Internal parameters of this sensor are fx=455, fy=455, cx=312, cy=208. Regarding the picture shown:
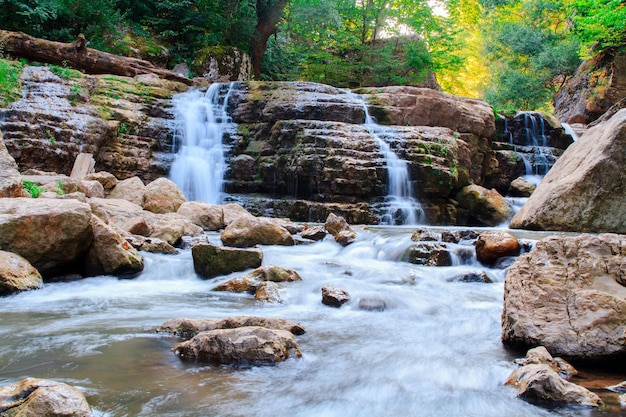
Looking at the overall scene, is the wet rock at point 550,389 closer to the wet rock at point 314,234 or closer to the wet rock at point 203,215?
the wet rock at point 314,234

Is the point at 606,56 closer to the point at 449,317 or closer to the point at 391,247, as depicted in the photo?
the point at 391,247

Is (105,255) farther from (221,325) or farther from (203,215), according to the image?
(203,215)

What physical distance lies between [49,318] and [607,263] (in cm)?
442

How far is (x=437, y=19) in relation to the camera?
1902cm

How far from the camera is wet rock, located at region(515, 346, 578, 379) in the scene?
266 centimetres

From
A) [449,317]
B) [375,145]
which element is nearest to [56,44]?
[375,145]

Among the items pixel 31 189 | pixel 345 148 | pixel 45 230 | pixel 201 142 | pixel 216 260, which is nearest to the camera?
pixel 45 230

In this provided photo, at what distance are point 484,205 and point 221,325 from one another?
945 centimetres

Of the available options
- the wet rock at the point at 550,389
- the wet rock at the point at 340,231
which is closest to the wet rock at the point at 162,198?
the wet rock at the point at 340,231

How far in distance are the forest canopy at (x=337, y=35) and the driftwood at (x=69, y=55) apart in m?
1.76

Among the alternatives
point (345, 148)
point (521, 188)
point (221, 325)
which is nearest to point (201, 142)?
point (345, 148)

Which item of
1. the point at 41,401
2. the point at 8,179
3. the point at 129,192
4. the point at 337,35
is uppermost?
the point at 337,35

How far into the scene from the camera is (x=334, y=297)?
448 cm

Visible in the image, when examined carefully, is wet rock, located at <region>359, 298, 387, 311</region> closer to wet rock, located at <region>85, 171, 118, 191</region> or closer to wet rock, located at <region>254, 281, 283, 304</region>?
wet rock, located at <region>254, 281, 283, 304</region>
